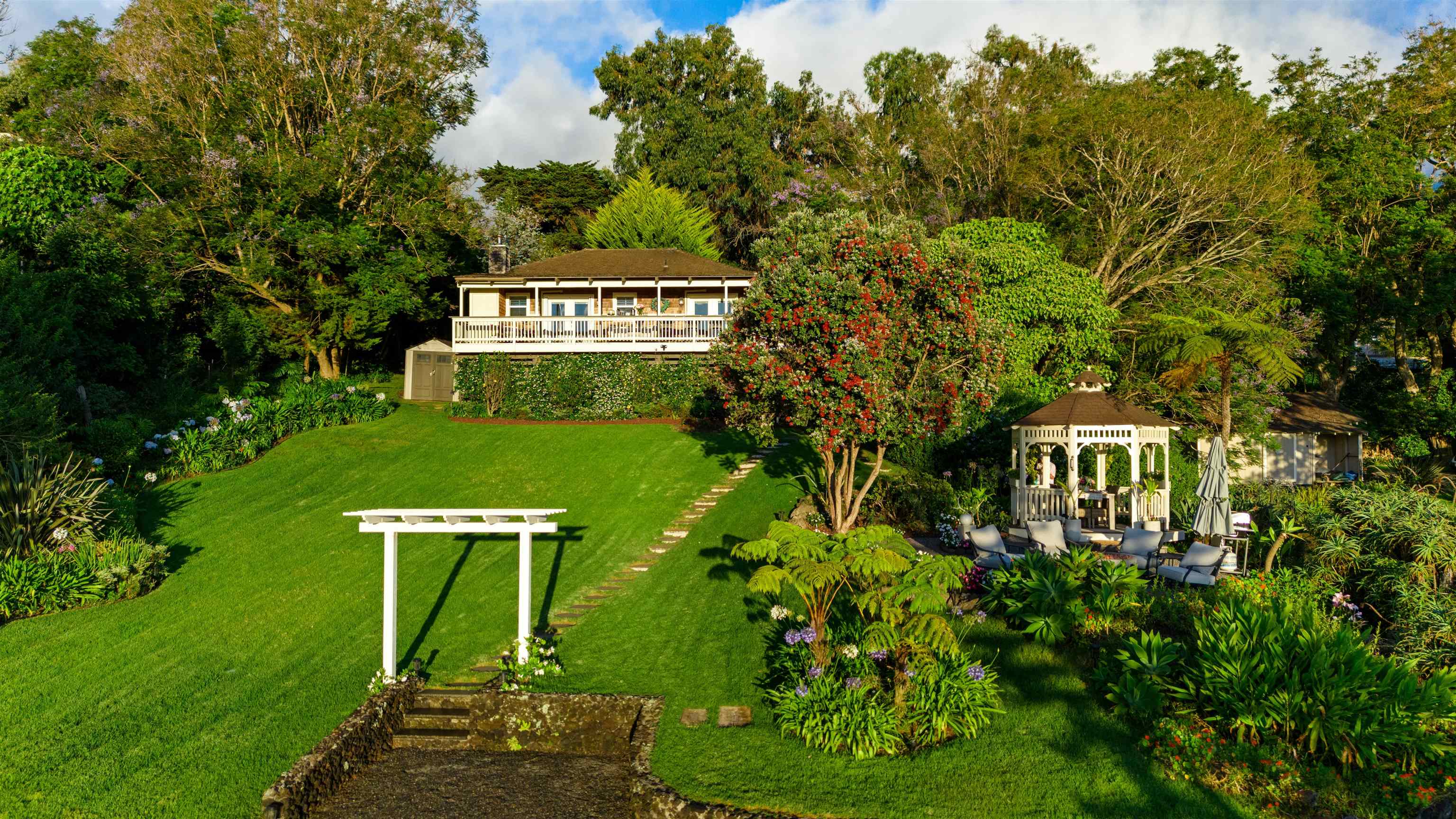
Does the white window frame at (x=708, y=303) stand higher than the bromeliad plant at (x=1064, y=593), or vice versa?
the white window frame at (x=708, y=303)

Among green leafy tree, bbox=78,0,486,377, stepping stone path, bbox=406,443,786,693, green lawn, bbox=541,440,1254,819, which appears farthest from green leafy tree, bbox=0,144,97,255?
green lawn, bbox=541,440,1254,819

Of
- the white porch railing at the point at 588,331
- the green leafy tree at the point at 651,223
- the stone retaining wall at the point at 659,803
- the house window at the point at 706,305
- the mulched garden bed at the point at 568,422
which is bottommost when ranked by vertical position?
the stone retaining wall at the point at 659,803

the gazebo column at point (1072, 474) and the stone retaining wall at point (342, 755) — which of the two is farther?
the gazebo column at point (1072, 474)

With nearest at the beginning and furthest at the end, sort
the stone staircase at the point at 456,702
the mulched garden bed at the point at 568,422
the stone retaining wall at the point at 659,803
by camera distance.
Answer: the stone retaining wall at the point at 659,803 < the stone staircase at the point at 456,702 < the mulched garden bed at the point at 568,422

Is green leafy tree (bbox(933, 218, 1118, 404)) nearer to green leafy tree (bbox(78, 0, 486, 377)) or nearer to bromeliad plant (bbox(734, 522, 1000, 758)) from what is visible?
bromeliad plant (bbox(734, 522, 1000, 758))

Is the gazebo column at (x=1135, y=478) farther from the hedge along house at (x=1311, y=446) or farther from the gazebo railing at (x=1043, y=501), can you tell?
the hedge along house at (x=1311, y=446)

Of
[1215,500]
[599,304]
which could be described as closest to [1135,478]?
[1215,500]

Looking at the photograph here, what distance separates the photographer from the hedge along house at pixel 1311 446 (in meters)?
27.2

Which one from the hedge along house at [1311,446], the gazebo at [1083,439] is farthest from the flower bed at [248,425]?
the hedge along house at [1311,446]

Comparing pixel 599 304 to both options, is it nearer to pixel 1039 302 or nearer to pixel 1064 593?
pixel 1039 302

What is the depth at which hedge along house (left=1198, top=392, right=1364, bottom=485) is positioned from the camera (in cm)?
2719

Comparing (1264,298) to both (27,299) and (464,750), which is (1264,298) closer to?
(464,750)

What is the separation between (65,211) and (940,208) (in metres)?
28.6

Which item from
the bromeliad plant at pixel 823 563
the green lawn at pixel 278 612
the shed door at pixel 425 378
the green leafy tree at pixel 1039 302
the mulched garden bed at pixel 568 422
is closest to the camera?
the green lawn at pixel 278 612
